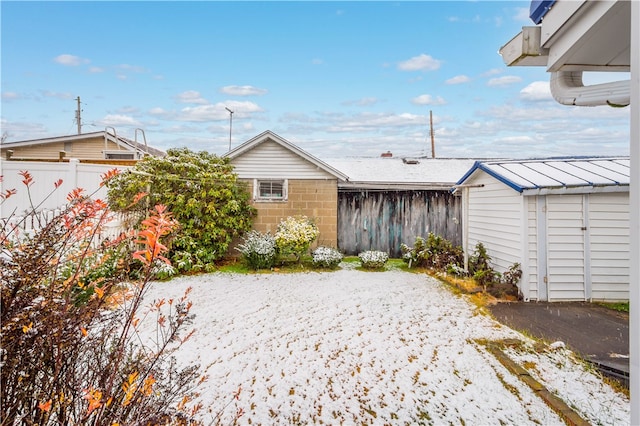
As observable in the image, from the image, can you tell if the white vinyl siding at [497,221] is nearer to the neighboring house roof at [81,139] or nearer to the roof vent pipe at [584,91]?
the roof vent pipe at [584,91]

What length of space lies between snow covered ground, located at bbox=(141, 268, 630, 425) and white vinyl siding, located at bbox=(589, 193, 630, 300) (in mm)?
2667

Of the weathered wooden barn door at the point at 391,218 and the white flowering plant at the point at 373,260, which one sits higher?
the weathered wooden barn door at the point at 391,218

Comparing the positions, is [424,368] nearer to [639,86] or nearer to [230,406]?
[230,406]

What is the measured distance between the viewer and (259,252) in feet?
30.8

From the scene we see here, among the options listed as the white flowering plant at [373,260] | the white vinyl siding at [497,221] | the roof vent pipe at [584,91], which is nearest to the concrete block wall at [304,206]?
the white flowering plant at [373,260]

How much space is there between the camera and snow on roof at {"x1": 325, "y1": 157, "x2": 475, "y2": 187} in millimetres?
11305

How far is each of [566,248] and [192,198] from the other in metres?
8.82

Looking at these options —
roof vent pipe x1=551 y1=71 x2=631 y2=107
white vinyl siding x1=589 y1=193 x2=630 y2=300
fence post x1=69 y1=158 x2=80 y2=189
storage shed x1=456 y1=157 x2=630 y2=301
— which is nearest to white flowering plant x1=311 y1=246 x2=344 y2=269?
storage shed x1=456 y1=157 x2=630 y2=301

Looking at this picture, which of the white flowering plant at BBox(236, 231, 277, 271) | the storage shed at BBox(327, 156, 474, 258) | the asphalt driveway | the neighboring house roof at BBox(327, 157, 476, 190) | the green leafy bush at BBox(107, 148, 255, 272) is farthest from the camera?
the storage shed at BBox(327, 156, 474, 258)

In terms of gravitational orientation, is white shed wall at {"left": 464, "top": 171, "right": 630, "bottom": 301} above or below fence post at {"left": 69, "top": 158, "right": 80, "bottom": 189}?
below

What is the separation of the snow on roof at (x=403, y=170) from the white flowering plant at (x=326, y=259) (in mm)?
2529

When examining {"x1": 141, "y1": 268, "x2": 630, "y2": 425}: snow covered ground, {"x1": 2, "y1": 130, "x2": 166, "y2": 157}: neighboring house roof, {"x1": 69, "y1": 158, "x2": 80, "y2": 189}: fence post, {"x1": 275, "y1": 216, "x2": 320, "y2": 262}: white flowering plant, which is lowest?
{"x1": 141, "y1": 268, "x2": 630, "y2": 425}: snow covered ground

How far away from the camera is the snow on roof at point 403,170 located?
11.3 meters

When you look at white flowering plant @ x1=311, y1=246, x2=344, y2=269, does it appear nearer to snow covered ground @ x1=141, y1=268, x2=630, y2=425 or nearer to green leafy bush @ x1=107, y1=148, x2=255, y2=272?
green leafy bush @ x1=107, y1=148, x2=255, y2=272
